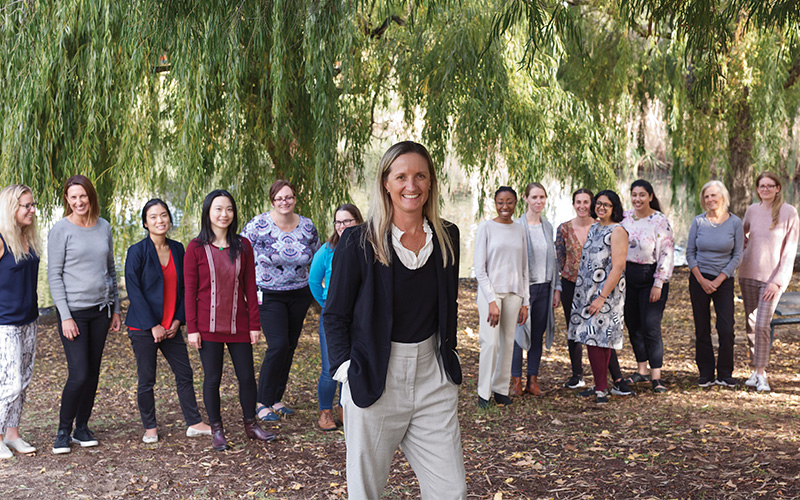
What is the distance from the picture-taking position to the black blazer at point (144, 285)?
16.4 feet

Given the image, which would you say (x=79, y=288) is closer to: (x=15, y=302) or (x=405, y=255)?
(x=15, y=302)

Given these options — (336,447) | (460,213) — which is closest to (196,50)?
(336,447)

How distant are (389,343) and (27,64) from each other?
5.55 m

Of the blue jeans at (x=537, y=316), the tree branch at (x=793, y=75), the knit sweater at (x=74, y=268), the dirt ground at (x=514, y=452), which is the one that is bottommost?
the dirt ground at (x=514, y=452)

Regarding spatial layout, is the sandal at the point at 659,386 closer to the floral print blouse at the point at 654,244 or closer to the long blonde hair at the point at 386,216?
the floral print blouse at the point at 654,244

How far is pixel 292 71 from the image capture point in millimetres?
6547

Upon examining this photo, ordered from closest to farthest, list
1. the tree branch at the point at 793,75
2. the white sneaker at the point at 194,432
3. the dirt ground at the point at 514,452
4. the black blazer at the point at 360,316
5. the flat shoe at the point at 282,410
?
1. the black blazer at the point at 360,316
2. the dirt ground at the point at 514,452
3. the white sneaker at the point at 194,432
4. the flat shoe at the point at 282,410
5. the tree branch at the point at 793,75

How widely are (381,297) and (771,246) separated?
14.6ft

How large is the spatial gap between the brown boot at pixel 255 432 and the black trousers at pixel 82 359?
40.8 inches

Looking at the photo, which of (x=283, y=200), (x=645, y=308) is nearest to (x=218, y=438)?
(x=283, y=200)

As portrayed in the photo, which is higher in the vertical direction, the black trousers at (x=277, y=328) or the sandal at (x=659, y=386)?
the black trousers at (x=277, y=328)

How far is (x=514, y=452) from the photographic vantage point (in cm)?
489

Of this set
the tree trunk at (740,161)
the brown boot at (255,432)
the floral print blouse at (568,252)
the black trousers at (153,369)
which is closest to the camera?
the black trousers at (153,369)

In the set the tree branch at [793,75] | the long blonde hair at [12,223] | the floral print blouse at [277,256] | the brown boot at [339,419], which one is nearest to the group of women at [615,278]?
the brown boot at [339,419]
